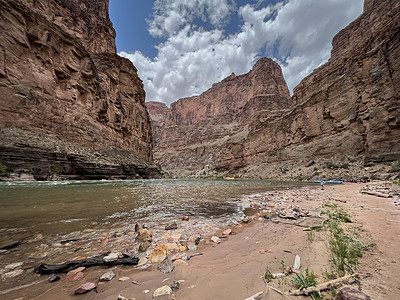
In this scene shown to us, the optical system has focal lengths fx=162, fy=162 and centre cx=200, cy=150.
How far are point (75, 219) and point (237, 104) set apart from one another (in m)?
100

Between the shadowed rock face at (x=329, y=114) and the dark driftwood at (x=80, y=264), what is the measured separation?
26.9 metres

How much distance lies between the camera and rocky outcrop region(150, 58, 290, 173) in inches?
2872

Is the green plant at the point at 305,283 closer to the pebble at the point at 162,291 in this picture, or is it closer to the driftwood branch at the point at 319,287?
the driftwood branch at the point at 319,287

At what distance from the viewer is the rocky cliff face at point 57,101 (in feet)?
52.7

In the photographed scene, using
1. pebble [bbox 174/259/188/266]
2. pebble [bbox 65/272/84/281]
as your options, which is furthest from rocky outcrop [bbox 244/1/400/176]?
A: pebble [bbox 65/272/84/281]

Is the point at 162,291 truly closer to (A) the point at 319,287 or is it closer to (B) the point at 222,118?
(A) the point at 319,287

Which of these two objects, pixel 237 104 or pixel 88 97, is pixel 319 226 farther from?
pixel 237 104

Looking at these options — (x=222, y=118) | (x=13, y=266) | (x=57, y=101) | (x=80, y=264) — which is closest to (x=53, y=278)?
(x=80, y=264)

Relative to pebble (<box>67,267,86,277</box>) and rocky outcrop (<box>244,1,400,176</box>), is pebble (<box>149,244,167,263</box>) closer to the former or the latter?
pebble (<box>67,267,86,277</box>)

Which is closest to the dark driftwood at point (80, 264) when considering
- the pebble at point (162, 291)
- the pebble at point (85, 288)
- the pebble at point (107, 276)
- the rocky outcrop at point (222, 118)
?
the pebble at point (107, 276)

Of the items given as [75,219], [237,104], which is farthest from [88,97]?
[237,104]

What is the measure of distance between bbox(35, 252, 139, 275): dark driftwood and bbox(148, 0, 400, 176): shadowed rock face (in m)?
26.9

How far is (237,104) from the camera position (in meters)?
96.8

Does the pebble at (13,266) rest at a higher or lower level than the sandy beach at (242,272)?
higher
